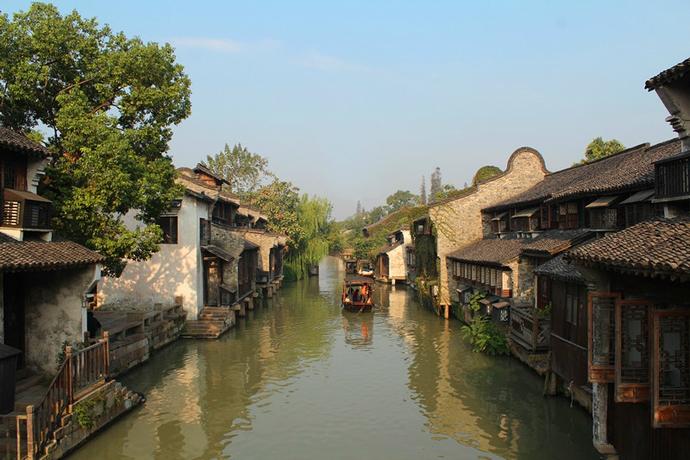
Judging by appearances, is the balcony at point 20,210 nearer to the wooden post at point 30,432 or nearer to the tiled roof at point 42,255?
the tiled roof at point 42,255

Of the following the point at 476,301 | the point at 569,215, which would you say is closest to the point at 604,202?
the point at 569,215

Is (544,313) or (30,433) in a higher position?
(544,313)

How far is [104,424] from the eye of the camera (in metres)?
Answer: 13.7

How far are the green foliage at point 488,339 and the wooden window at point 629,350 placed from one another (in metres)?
13.0

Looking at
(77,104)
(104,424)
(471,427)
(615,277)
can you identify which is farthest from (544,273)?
(77,104)

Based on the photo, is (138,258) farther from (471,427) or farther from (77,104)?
(471,427)

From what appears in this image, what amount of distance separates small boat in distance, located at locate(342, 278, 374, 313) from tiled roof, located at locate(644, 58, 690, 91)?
1040 inches

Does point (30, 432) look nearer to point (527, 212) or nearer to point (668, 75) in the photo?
point (668, 75)

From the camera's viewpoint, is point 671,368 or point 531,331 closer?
point 671,368

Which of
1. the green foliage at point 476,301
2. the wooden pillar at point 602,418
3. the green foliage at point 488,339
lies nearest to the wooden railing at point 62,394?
the wooden pillar at point 602,418

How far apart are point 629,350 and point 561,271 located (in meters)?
6.44

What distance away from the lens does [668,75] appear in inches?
383

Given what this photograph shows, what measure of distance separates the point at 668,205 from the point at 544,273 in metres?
6.54

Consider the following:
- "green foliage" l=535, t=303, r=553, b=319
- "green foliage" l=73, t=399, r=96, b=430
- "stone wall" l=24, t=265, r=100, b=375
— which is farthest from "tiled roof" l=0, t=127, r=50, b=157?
"green foliage" l=535, t=303, r=553, b=319
